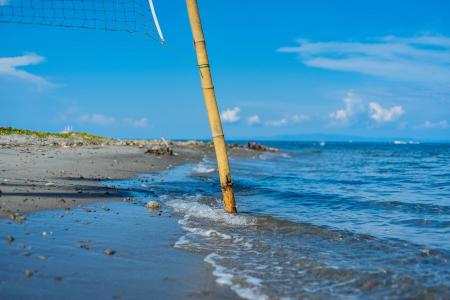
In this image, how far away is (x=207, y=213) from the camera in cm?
932

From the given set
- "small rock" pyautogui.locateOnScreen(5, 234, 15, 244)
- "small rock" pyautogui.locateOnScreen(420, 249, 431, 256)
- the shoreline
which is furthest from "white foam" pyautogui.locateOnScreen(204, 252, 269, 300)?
the shoreline

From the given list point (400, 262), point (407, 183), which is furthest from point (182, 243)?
point (407, 183)

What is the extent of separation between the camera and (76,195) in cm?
961

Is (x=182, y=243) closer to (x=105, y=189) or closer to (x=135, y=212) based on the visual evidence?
(x=135, y=212)

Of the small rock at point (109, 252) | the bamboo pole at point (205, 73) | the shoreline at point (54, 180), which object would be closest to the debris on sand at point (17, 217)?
the shoreline at point (54, 180)

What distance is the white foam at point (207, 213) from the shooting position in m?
8.54

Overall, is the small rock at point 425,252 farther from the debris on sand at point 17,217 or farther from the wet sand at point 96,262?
the debris on sand at point 17,217

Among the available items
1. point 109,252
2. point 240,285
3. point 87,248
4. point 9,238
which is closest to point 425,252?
point 240,285

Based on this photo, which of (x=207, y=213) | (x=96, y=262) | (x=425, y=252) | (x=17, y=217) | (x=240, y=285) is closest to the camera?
(x=240, y=285)

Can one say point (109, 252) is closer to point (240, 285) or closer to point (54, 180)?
point (240, 285)

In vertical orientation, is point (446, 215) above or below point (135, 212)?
below

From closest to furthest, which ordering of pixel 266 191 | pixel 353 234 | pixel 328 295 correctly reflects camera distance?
pixel 328 295 < pixel 353 234 < pixel 266 191

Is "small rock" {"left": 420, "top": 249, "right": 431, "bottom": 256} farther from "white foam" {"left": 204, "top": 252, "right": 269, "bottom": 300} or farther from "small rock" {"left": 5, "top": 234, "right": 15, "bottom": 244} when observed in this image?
"small rock" {"left": 5, "top": 234, "right": 15, "bottom": 244}

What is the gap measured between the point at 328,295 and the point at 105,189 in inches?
308
